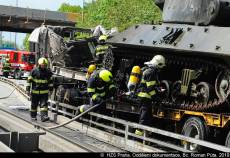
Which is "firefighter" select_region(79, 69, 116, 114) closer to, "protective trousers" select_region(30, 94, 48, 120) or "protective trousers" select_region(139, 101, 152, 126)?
"protective trousers" select_region(139, 101, 152, 126)

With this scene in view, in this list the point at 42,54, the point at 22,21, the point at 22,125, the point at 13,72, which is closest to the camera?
the point at 22,125

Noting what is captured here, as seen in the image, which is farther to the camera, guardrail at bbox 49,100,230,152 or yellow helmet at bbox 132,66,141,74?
yellow helmet at bbox 132,66,141,74

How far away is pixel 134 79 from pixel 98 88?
89cm

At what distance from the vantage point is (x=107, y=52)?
1522 cm

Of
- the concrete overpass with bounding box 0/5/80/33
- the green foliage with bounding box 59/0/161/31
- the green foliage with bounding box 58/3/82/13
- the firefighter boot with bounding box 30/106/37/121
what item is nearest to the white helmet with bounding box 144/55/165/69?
the firefighter boot with bounding box 30/106/37/121

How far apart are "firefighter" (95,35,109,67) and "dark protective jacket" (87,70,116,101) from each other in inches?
92.5

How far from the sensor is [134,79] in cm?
1346

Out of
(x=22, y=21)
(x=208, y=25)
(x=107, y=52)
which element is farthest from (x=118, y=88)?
(x=22, y=21)

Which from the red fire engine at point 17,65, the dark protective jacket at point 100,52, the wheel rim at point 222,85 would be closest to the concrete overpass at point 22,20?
the red fire engine at point 17,65

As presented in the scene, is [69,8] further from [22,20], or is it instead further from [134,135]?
[134,135]

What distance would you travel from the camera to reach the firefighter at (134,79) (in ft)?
43.8

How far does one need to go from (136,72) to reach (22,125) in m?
3.03

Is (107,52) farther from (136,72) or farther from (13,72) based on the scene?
(13,72)

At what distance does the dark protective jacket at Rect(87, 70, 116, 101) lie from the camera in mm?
13156
